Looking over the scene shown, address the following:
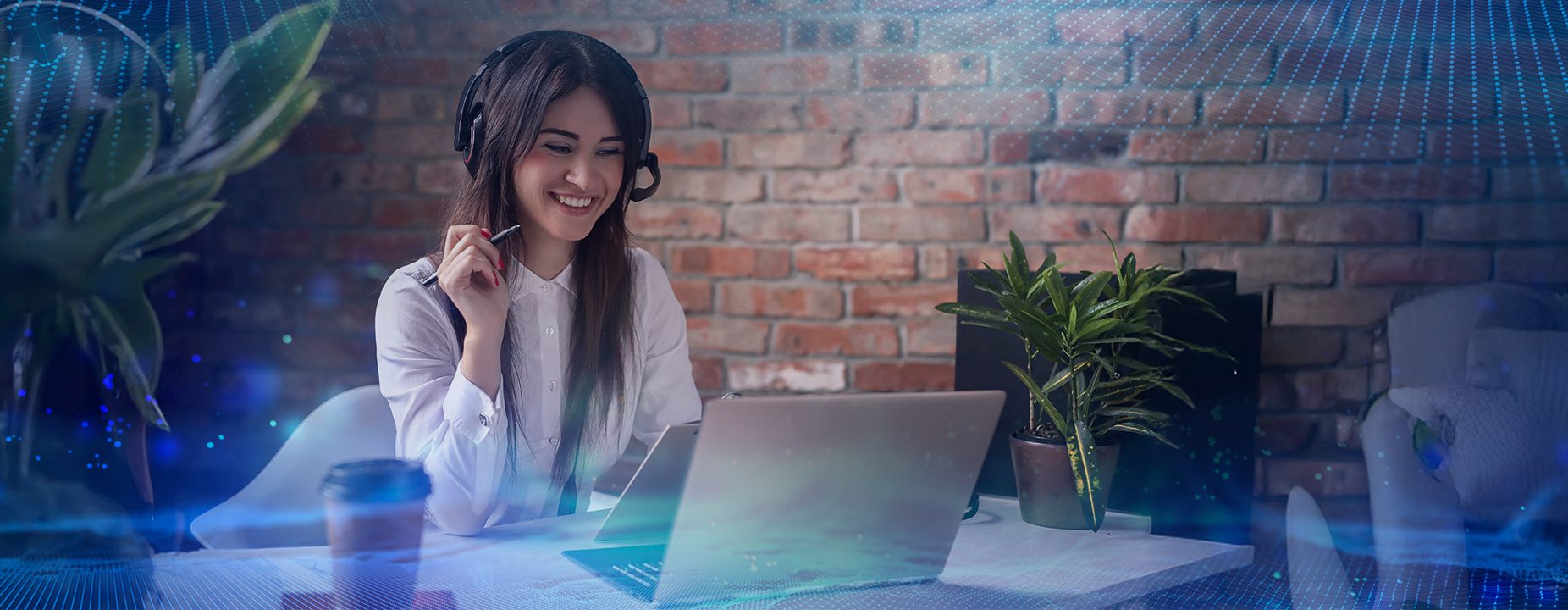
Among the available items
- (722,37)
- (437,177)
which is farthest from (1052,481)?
(437,177)

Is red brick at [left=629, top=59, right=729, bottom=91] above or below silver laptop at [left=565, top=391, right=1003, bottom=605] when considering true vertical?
above

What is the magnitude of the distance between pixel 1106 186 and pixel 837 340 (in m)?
0.46

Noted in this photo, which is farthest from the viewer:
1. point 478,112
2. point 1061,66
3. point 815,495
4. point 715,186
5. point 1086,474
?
point 715,186

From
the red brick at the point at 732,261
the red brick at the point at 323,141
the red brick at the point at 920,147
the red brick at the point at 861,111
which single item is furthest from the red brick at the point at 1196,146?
the red brick at the point at 323,141

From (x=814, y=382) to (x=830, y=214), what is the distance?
0.27m

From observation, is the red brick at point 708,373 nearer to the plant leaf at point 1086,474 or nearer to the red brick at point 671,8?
the red brick at point 671,8

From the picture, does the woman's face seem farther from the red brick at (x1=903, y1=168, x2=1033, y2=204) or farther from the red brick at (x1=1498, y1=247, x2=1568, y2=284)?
the red brick at (x1=1498, y1=247, x2=1568, y2=284)

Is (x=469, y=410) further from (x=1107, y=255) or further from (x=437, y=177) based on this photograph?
(x=1107, y=255)

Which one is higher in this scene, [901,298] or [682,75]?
[682,75]

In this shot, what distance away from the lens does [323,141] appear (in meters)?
1.24

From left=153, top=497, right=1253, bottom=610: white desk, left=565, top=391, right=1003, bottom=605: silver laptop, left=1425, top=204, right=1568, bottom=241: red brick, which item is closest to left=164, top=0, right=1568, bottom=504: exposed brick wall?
left=1425, top=204, right=1568, bottom=241: red brick

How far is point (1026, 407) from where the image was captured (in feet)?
3.21

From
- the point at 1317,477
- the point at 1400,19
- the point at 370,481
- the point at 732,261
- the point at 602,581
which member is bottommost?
the point at 1317,477

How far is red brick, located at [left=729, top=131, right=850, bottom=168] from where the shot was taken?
1254 mm
